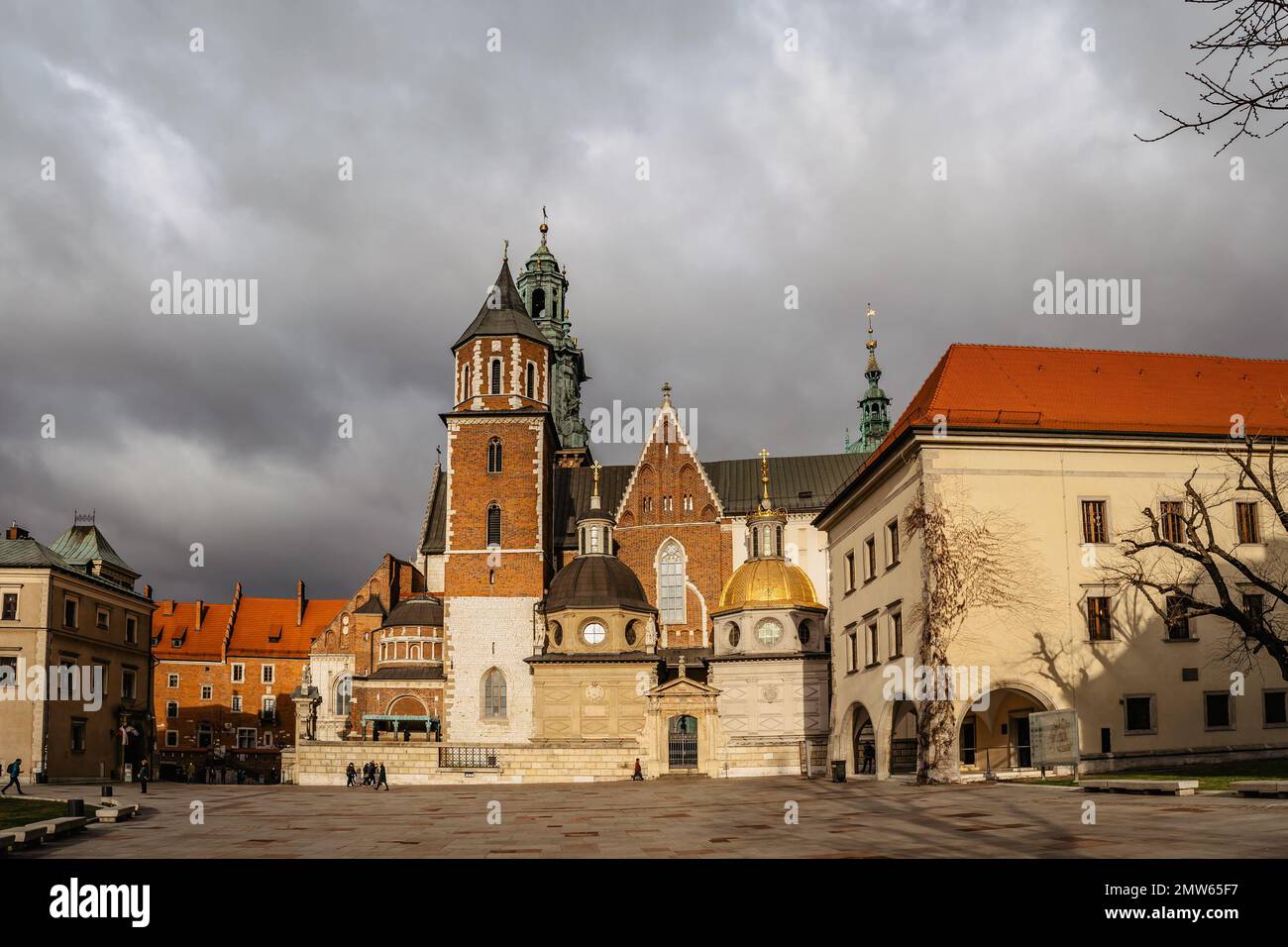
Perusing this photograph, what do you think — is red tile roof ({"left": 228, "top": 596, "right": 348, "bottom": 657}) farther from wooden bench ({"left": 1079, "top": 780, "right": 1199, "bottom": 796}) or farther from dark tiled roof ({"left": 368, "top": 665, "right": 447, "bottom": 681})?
wooden bench ({"left": 1079, "top": 780, "right": 1199, "bottom": 796})

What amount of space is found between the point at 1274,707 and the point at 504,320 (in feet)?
143

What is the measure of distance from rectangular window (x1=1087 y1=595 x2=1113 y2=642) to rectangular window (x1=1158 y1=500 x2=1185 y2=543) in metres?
3.06

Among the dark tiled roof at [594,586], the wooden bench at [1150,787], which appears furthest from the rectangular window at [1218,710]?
the dark tiled roof at [594,586]

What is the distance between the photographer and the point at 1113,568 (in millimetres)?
33844

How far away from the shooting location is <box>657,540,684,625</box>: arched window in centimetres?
6862

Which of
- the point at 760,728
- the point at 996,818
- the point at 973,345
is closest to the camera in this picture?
the point at 996,818

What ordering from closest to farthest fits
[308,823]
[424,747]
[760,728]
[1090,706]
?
[308,823] → [1090,706] → [424,747] → [760,728]

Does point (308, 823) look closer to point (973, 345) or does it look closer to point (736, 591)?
point (973, 345)

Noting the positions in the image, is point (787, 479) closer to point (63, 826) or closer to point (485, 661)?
point (485, 661)

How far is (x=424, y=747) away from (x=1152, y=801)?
3228 centimetres

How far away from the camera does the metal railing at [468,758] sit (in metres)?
48.4

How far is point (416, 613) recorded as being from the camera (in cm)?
6888

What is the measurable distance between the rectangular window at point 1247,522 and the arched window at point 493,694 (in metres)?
35.8
